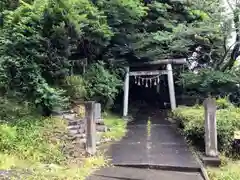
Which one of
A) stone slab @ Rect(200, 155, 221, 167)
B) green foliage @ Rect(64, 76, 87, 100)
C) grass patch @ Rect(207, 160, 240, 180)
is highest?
green foliage @ Rect(64, 76, 87, 100)

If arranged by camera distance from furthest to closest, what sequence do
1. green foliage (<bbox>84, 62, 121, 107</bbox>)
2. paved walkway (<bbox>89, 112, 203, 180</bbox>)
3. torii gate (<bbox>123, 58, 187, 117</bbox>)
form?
torii gate (<bbox>123, 58, 187, 117</bbox>)
green foliage (<bbox>84, 62, 121, 107</bbox>)
paved walkway (<bbox>89, 112, 203, 180</bbox>)

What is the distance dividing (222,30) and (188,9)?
2666 millimetres

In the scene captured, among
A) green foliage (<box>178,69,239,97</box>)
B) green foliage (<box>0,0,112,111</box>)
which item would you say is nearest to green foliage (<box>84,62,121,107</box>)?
green foliage (<box>0,0,112,111</box>)

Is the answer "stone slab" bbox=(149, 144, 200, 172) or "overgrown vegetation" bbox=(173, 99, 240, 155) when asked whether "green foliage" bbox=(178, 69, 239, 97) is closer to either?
"overgrown vegetation" bbox=(173, 99, 240, 155)

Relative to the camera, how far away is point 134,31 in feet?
43.8

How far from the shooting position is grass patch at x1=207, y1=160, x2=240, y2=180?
5.50 metres

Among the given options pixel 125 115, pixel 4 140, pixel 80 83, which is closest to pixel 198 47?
pixel 125 115

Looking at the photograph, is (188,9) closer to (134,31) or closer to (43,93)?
(134,31)

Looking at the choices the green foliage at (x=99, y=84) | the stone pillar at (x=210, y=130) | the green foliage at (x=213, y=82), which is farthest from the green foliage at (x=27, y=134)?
the green foliage at (x=213, y=82)

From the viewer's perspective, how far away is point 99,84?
1035cm

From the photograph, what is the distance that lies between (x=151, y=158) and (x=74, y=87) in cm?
361

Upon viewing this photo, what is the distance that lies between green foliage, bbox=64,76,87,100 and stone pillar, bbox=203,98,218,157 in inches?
161

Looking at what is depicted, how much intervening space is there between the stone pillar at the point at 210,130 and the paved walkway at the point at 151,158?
458 millimetres

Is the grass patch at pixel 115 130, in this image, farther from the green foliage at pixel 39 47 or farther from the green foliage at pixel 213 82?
the green foliage at pixel 213 82
